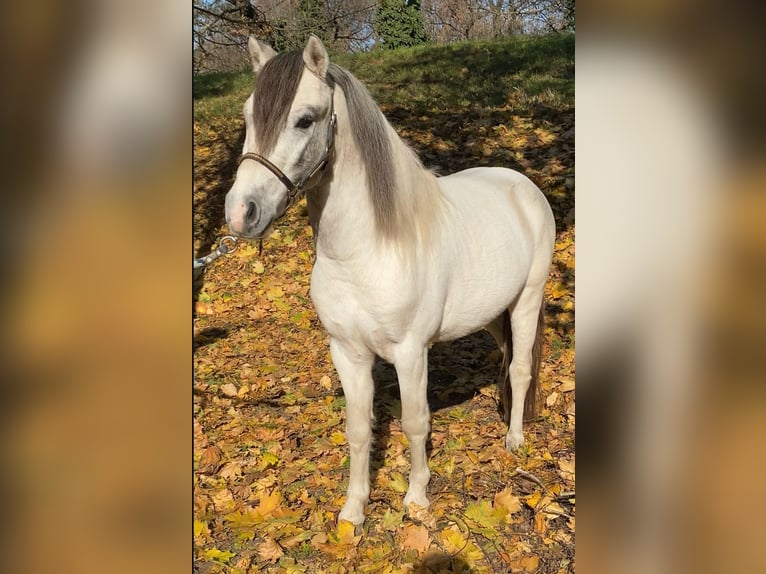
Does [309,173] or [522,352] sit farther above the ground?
[309,173]

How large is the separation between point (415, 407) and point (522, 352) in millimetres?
1025

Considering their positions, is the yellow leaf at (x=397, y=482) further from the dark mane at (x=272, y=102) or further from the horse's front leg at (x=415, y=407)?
the dark mane at (x=272, y=102)

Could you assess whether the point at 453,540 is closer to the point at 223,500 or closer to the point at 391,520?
the point at 391,520

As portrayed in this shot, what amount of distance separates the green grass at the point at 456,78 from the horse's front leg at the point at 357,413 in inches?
297

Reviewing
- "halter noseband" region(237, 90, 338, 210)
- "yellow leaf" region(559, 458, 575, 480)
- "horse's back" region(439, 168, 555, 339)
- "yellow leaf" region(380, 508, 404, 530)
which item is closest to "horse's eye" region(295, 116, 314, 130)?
"halter noseband" region(237, 90, 338, 210)

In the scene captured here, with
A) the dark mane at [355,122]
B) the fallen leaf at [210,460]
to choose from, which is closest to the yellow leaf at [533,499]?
the dark mane at [355,122]

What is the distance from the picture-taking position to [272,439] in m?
3.72

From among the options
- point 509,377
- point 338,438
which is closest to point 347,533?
point 338,438

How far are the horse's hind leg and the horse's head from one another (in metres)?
1.76

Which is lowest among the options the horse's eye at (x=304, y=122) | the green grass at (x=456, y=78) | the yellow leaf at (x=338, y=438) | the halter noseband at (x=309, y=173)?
the yellow leaf at (x=338, y=438)

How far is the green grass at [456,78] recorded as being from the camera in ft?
32.2

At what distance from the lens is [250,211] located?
1.93 m
